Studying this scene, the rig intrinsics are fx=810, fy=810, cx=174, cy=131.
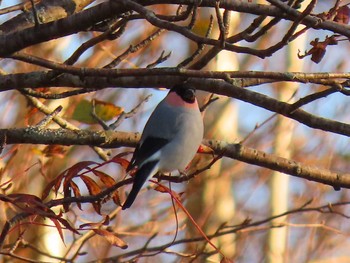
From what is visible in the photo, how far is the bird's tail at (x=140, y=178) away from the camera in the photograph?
2023mm

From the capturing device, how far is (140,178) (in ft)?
6.80

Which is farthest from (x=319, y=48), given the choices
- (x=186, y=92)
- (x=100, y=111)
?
(x=100, y=111)

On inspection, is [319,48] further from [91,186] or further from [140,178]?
[91,186]

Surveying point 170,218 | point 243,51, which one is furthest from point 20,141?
point 170,218

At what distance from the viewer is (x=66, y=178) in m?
2.05

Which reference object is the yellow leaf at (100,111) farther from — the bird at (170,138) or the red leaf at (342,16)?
the red leaf at (342,16)

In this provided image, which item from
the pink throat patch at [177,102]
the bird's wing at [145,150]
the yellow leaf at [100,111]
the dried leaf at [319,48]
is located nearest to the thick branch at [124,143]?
the bird's wing at [145,150]

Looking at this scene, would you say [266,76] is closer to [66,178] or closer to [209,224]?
[66,178]

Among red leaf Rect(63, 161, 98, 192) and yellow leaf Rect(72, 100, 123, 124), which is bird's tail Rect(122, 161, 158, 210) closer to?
red leaf Rect(63, 161, 98, 192)

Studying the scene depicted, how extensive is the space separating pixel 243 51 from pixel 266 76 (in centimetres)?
8

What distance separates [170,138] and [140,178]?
0.23m

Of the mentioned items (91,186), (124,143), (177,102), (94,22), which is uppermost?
(94,22)

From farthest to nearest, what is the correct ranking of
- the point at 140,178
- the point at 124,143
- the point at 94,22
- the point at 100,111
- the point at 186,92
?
1. the point at 100,111
2. the point at 186,92
3. the point at 124,143
4. the point at 140,178
5. the point at 94,22

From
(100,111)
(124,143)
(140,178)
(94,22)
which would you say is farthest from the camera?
(100,111)
